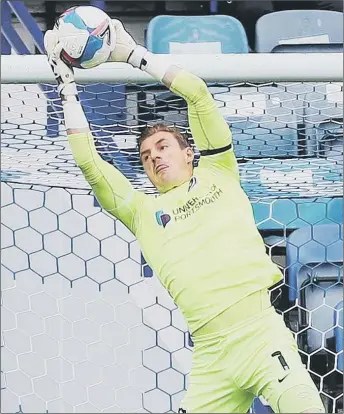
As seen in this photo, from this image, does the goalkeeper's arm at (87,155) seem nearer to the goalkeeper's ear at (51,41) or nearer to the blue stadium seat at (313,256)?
the goalkeeper's ear at (51,41)

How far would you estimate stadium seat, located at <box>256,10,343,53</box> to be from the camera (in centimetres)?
218

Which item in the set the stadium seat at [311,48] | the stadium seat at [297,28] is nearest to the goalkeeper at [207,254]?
the stadium seat at [311,48]

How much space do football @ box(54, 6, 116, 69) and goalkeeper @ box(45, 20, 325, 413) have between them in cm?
2

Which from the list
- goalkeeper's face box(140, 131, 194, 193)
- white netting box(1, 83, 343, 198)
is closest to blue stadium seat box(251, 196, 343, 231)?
white netting box(1, 83, 343, 198)

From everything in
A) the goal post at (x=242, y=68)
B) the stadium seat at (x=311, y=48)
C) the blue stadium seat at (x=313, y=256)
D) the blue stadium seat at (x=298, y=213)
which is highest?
the goal post at (x=242, y=68)

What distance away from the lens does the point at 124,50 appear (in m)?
1.16

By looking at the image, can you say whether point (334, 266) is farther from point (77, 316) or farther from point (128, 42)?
point (128, 42)

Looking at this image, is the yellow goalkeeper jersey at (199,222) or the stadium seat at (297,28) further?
the stadium seat at (297,28)

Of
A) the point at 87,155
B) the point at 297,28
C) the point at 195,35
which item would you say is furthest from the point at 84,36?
the point at 297,28

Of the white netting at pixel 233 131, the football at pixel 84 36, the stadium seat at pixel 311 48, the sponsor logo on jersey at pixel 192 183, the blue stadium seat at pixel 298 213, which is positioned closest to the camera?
the football at pixel 84 36

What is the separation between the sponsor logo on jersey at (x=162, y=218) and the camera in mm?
1208

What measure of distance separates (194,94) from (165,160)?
4.2 inches

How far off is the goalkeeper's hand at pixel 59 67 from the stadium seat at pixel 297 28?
1.09 m

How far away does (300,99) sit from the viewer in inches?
62.5
